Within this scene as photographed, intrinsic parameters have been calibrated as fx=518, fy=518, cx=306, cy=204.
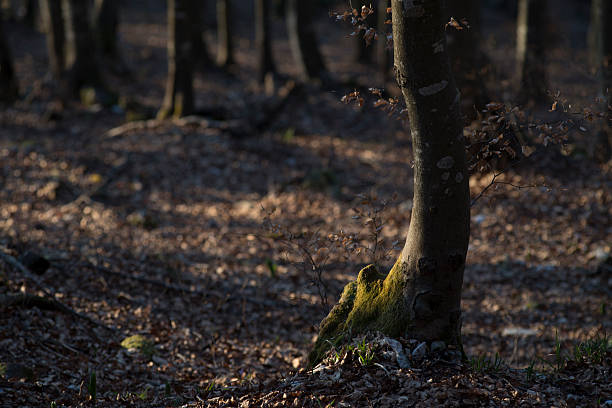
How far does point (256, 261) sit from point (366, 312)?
147 inches

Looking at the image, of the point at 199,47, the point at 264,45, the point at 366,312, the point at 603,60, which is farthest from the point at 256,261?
the point at 199,47

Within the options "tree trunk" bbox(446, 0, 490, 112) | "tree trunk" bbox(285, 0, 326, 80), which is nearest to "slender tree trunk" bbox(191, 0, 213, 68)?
"tree trunk" bbox(285, 0, 326, 80)

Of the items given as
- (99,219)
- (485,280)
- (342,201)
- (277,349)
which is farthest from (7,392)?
(342,201)

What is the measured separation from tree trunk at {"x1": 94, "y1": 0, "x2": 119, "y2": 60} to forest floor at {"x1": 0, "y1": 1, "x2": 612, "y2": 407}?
170 inches

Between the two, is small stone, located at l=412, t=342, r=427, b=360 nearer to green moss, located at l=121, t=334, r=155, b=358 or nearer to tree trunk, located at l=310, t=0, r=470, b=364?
tree trunk, located at l=310, t=0, r=470, b=364

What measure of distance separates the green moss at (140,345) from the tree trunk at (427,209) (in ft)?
6.27

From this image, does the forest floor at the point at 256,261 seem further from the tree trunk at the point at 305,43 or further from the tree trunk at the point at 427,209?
the tree trunk at the point at 305,43

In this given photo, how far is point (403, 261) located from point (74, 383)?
2.83m

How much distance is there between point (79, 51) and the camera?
1371 centimetres

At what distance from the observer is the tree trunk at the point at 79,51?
1330cm

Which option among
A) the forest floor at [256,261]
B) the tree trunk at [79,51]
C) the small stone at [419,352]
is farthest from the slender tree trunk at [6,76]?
the small stone at [419,352]

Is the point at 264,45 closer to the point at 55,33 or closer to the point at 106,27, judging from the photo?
the point at 106,27

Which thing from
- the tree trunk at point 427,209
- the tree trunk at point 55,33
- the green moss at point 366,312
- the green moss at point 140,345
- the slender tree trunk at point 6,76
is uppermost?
the tree trunk at point 55,33

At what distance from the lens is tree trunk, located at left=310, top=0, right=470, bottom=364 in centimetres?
320
